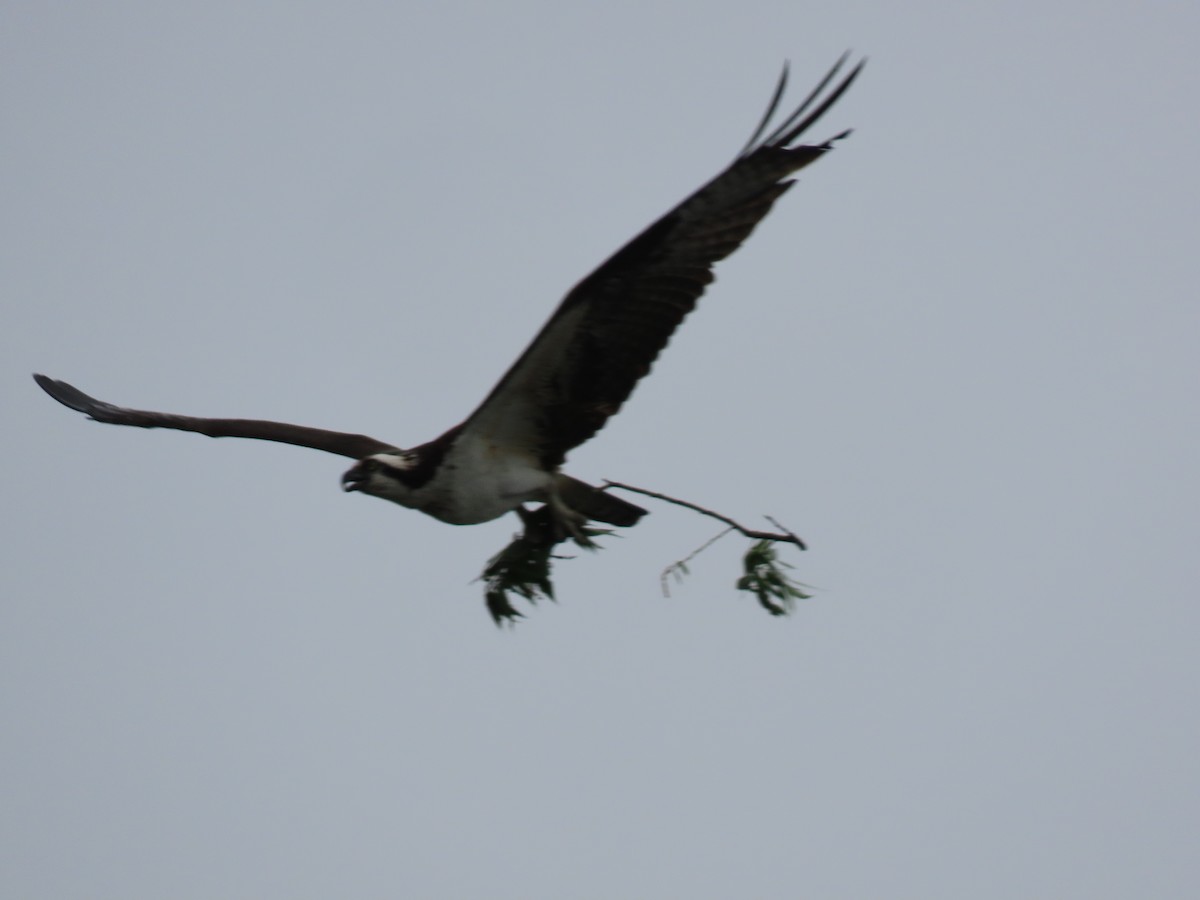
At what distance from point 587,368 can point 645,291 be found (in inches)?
21.5

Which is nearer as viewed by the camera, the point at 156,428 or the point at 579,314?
the point at 579,314

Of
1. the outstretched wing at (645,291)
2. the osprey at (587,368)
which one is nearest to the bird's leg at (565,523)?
the osprey at (587,368)

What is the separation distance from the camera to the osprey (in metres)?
7.53

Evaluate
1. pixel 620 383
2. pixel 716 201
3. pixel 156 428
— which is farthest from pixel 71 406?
pixel 716 201

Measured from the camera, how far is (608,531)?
8594 millimetres

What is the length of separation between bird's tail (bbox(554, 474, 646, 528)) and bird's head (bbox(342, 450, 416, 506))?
0.80m

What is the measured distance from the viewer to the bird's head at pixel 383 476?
8.36m

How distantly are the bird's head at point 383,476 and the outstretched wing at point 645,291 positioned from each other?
1.51ft

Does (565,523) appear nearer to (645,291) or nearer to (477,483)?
(477,483)

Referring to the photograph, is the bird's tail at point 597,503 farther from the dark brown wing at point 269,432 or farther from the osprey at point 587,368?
the dark brown wing at point 269,432

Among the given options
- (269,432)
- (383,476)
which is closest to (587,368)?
(383,476)

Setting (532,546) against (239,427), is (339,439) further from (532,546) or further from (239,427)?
(532,546)

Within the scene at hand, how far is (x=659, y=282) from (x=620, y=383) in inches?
24.7

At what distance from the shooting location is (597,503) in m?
8.60
